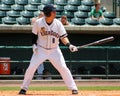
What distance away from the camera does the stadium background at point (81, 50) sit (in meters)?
12.9

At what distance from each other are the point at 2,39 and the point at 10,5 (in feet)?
6.26

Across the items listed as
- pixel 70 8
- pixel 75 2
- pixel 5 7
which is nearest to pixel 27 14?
pixel 5 7

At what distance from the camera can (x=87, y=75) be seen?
12.7 m

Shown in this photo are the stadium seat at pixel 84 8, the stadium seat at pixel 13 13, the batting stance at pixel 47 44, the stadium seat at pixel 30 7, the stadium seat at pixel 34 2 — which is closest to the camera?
the batting stance at pixel 47 44

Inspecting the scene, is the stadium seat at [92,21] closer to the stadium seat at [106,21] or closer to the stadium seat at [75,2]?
the stadium seat at [106,21]

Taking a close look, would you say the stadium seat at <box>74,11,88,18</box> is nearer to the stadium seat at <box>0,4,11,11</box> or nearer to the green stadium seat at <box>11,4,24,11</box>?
the green stadium seat at <box>11,4,24,11</box>

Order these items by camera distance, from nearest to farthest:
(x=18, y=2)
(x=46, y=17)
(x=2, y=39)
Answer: (x=46, y=17), (x=2, y=39), (x=18, y=2)

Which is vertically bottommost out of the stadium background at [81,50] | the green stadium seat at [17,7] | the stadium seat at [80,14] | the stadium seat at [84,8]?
the stadium background at [81,50]

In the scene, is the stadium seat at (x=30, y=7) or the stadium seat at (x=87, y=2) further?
the stadium seat at (x=87, y=2)

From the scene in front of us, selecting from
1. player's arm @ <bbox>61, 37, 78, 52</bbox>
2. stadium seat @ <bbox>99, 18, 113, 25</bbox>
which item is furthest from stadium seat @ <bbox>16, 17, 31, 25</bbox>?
player's arm @ <bbox>61, 37, 78, 52</bbox>

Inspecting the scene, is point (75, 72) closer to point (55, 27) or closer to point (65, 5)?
point (65, 5)

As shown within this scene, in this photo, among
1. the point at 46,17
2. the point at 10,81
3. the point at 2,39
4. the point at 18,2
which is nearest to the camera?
the point at 46,17

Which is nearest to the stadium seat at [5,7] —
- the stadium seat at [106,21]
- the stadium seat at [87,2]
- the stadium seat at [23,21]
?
the stadium seat at [23,21]


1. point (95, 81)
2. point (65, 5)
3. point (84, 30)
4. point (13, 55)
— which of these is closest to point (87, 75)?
point (95, 81)
